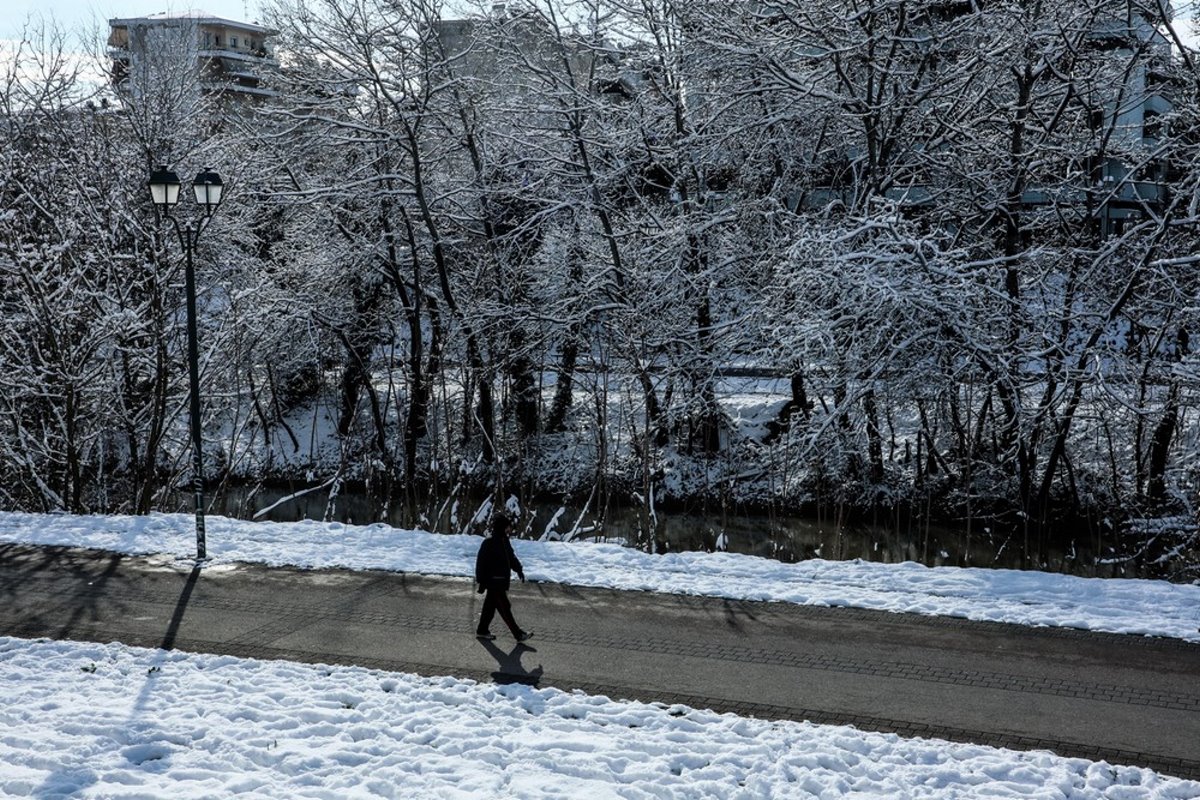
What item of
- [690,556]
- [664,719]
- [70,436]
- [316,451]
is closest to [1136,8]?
[690,556]

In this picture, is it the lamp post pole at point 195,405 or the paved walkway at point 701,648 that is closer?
the paved walkway at point 701,648

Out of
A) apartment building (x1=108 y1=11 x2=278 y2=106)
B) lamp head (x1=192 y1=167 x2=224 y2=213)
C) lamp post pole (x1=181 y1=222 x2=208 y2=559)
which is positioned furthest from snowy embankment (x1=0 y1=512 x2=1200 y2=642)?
apartment building (x1=108 y1=11 x2=278 y2=106)

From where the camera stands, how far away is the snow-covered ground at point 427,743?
8.80 metres

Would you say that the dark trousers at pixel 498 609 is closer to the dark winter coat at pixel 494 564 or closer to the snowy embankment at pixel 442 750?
the dark winter coat at pixel 494 564

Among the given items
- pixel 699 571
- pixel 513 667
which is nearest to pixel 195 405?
pixel 699 571

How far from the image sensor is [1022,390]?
19.8 m

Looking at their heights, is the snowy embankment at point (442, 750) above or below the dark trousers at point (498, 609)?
below

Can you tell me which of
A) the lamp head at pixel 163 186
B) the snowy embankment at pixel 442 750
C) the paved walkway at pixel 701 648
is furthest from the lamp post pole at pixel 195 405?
the snowy embankment at pixel 442 750

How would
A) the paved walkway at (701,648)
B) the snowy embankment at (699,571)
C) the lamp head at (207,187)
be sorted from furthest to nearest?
1. the lamp head at (207,187)
2. the snowy embankment at (699,571)
3. the paved walkway at (701,648)

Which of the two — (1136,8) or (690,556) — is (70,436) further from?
(1136,8)

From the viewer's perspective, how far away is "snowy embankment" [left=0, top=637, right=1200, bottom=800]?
8.79 m

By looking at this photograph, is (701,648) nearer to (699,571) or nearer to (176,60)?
(699,571)

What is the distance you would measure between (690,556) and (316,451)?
18492 millimetres

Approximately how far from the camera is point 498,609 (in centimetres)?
1245
